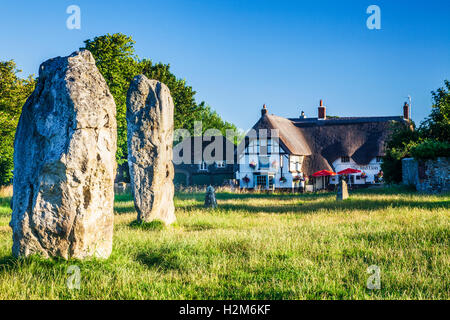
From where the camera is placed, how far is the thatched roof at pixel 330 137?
37219 mm

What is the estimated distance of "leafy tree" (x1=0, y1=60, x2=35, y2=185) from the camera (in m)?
23.5

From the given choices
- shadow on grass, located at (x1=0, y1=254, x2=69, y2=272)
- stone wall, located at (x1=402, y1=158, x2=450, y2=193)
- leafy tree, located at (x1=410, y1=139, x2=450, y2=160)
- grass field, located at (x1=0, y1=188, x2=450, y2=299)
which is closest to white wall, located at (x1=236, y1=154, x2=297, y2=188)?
stone wall, located at (x1=402, y1=158, x2=450, y2=193)

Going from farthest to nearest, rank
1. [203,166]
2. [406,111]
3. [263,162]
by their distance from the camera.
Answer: [203,166], [406,111], [263,162]

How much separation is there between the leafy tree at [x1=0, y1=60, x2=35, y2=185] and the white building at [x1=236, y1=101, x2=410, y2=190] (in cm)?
1731

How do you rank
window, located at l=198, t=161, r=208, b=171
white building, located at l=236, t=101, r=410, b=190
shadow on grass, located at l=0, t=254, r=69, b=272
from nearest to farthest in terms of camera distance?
shadow on grass, located at l=0, t=254, r=69, b=272 → white building, located at l=236, t=101, r=410, b=190 → window, located at l=198, t=161, r=208, b=171

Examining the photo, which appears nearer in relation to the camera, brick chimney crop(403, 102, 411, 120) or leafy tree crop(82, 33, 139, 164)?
leafy tree crop(82, 33, 139, 164)

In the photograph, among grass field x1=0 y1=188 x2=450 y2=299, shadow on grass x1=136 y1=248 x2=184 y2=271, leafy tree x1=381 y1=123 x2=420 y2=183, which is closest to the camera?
grass field x1=0 y1=188 x2=450 y2=299

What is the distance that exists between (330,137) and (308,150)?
2.66 metres

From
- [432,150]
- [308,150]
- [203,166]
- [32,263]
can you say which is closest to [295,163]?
[308,150]

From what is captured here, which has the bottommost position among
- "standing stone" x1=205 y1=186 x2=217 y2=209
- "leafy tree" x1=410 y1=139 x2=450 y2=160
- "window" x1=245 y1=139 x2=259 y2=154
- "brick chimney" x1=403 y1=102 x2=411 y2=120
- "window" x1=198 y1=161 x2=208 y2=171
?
"standing stone" x1=205 y1=186 x2=217 y2=209

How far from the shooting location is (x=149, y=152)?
37.1 feet

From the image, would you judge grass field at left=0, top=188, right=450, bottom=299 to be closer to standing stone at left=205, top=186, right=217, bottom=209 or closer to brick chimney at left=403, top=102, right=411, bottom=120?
standing stone at left=205, top=186, right=217, bottom=209

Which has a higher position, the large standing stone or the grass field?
Answer: the large standing stone

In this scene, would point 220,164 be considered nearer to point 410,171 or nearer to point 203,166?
point 203,166
